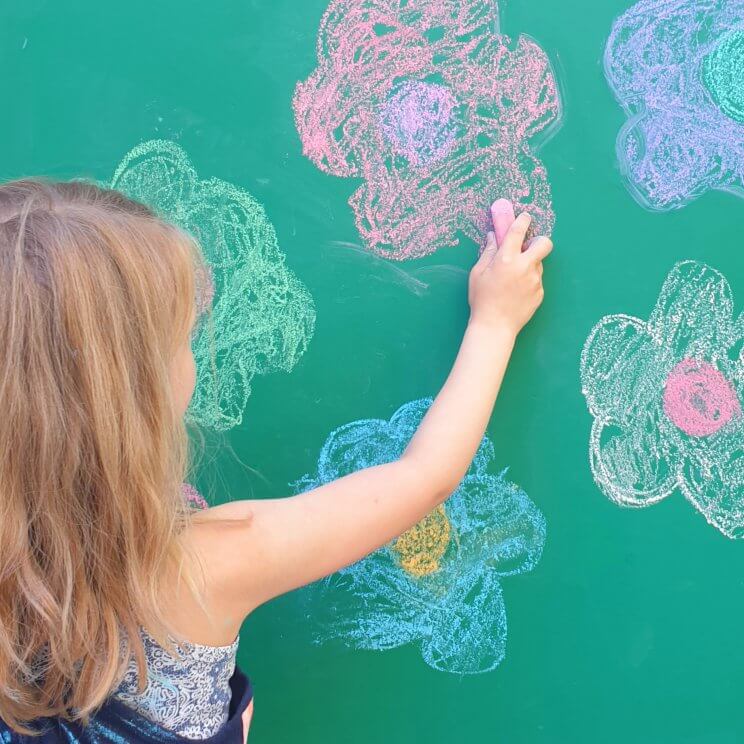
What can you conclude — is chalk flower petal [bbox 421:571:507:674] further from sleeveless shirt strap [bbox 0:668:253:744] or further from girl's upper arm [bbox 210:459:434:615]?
Result: sleeveless shirt strap [bbox 0:668:253:744]

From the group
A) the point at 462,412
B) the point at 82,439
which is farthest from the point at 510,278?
the point at 82,439

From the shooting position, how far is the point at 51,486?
71 cm

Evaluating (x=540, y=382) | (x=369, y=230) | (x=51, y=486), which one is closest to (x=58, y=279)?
(x=51, y=486)

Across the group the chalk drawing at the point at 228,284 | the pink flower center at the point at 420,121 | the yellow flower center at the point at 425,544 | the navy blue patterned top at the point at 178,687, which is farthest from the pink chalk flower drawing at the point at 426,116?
the navy blue patterned top at the point at 178,687

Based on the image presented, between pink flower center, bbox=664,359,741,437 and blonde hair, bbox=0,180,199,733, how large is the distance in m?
0.58

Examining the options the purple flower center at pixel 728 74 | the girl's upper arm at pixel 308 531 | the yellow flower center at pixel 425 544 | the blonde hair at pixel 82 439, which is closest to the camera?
the blonde hair at pixel 82 439

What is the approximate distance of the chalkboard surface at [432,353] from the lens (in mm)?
943

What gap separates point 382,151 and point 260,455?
44 cm

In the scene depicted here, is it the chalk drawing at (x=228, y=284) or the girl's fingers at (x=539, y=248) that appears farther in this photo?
the chalk drawing at (x=228, y=284)

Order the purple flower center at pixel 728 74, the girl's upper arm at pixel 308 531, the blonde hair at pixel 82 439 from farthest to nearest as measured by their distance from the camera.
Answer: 1. the purple flower center at pixel 728 74
2. the girl's upper arm at pixel 308 531
3. the blonde hair at pixel 82 439

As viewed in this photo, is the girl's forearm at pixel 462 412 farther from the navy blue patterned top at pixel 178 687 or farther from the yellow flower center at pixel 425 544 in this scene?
the navy blue patterned top at pixel 178 687

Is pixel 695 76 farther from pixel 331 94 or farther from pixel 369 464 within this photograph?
pixel 369 464

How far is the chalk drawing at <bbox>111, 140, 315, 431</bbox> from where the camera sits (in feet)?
3.43

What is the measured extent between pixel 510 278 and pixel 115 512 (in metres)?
0.52
